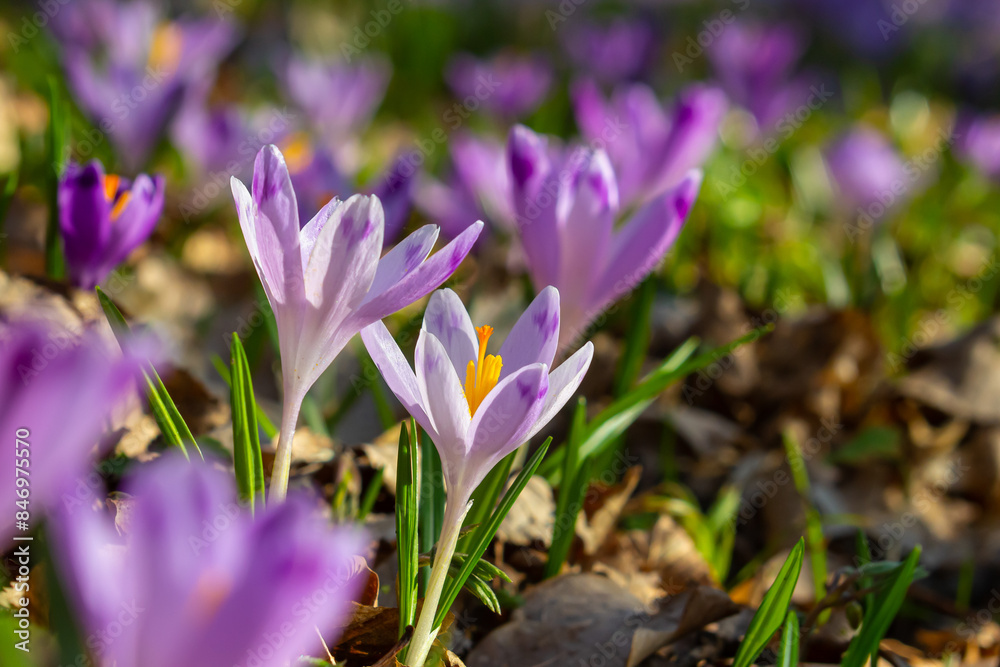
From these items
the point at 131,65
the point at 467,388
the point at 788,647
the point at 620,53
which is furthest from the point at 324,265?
the point at 620,53

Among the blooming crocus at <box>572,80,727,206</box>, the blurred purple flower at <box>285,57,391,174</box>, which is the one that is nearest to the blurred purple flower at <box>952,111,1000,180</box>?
the blooming crocus at <box>572,80,727,206</box>

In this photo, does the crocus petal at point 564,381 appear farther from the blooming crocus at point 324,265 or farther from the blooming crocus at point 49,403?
the blooming crocus at point 49,403

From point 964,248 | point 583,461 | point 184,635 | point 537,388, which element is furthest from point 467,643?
point 964,248

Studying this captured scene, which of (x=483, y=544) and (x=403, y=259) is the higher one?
(x=403, y=259)

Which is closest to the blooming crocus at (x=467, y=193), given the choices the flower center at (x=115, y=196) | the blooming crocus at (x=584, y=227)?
the blooming crocus at (x=584, y=227)

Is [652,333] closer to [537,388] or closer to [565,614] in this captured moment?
[565,614]

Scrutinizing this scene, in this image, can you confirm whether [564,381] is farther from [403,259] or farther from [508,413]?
[403,259]

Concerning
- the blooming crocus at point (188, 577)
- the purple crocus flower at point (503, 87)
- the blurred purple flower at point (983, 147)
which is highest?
the blooming crocus at point (188, 577)
